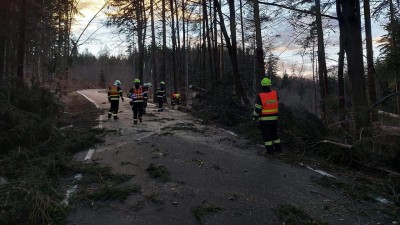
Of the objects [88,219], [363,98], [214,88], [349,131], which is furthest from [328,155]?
[214,88]

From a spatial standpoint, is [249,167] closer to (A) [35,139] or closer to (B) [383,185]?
(B) [383,185]

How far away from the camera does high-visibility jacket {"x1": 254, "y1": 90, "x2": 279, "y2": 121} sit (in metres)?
9.41

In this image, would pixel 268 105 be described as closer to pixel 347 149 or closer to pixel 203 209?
pixel 347 149

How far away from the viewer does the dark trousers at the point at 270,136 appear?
9.27 meters

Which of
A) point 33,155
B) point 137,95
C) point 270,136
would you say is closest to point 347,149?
point 270,136

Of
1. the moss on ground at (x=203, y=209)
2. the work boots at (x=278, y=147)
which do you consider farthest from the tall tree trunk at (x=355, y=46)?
the moss on ground at (x=203, y=209)

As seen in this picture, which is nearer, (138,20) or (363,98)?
(363,98)

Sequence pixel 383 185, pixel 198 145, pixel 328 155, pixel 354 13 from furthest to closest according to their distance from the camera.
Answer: pixel 198 145 < pixel 354 13 < pixel 328 155 < pixel 383 185

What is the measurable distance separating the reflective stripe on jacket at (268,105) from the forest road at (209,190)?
3.27ft

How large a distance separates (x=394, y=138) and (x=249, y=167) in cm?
331

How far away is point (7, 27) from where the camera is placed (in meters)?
18.4

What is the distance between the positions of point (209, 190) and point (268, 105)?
13.2 feet

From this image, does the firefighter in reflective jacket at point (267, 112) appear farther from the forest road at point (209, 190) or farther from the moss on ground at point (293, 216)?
the moss on ground at point (293, 216)

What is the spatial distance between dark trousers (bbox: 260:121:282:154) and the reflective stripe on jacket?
0.15 meters
